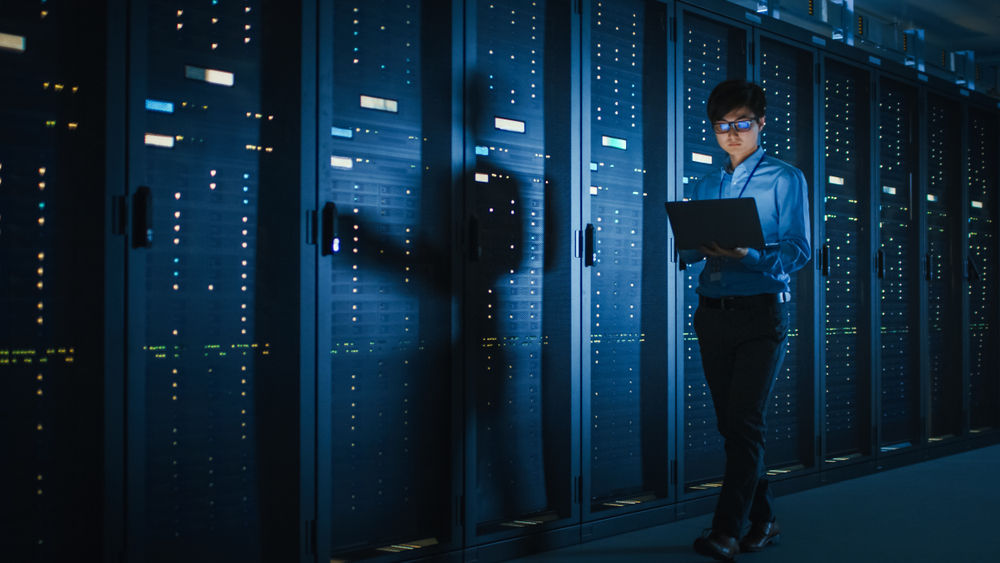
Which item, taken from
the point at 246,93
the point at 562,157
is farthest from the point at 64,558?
the point at 562,157

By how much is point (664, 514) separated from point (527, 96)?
1650 millimetres

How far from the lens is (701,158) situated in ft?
10.7

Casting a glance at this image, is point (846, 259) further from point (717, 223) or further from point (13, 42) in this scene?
point (13, 42)

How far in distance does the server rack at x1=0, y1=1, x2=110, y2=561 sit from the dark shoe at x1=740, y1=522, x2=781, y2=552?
6.17 ft

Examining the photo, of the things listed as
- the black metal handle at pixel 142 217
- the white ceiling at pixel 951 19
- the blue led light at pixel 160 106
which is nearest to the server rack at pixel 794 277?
the white ceiling at pixel 951 19

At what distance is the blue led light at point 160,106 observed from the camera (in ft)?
6.29

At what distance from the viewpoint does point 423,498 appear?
2.39m

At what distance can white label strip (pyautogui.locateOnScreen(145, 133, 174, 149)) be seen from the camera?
1.91m


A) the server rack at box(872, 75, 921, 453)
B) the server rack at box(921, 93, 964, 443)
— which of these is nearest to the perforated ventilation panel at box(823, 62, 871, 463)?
the server rack at box(872, 75, 921, 453)

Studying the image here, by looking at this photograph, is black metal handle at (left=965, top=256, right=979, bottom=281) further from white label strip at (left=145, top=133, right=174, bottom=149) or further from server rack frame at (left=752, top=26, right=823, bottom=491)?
white label strip at (left=145, top=133, right=174, bottom=149)

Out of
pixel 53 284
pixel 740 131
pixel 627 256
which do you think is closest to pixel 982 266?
pixel 627 256

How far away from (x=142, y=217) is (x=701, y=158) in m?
2.29

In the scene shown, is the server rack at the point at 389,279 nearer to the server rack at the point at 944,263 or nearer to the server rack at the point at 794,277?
the server rack at the point at 794,277

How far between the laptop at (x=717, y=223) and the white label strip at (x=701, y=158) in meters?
1.03
